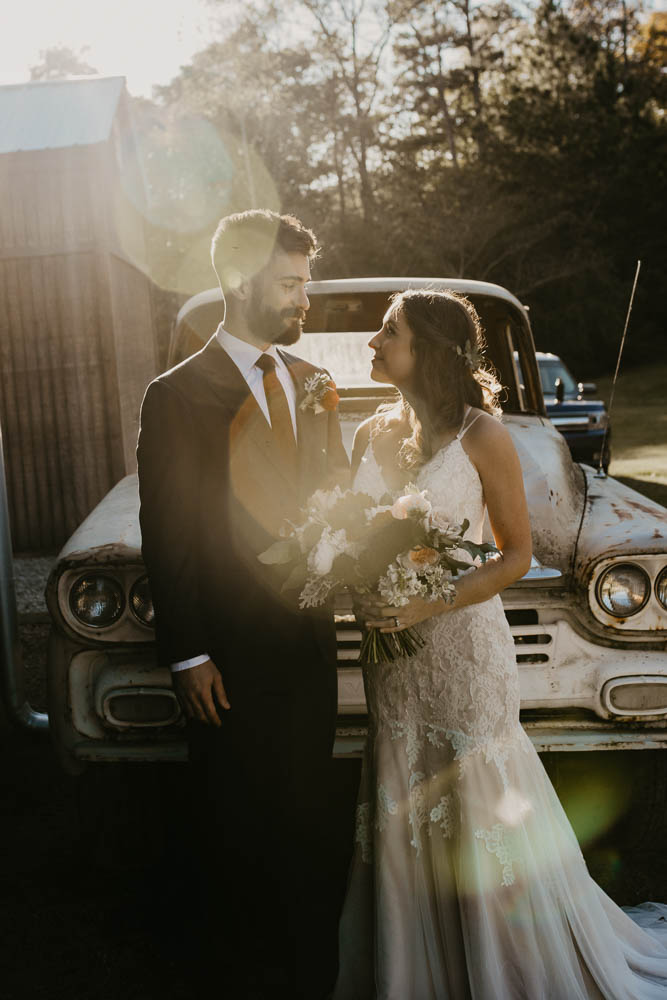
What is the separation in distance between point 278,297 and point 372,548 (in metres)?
0.70

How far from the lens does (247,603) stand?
95.5 inches

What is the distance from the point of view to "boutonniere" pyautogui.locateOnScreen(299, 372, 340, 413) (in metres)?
2.56

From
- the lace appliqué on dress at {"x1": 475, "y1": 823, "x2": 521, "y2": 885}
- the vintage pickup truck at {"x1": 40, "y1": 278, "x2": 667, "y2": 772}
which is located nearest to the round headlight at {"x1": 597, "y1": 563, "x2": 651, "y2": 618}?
the vintage pickup truck at {"x1": 40, "y1": 278, "x2": 667, "y2": 772}

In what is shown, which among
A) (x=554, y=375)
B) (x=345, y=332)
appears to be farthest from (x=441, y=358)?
(x=554, y=375)

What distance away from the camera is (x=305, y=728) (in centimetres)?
250

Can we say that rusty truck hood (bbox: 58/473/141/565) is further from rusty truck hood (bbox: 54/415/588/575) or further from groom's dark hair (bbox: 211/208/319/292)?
groom's dark hair (bbox: 211/208/319/292)

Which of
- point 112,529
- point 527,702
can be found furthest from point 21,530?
point 527,702

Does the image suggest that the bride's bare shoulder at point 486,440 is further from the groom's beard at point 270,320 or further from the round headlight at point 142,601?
the round headlight at point 142,601

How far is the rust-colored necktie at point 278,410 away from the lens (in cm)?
251

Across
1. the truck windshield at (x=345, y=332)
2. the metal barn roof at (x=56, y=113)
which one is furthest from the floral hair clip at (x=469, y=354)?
the metal barn roof at (x=56, y=113)

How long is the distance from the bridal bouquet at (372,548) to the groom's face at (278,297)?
0.48 m

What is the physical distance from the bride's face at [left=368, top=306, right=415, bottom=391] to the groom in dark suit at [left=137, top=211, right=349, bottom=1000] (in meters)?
0.23

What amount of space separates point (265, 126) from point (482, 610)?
31634 millimetres

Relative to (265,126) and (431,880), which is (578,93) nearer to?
(265,126)
